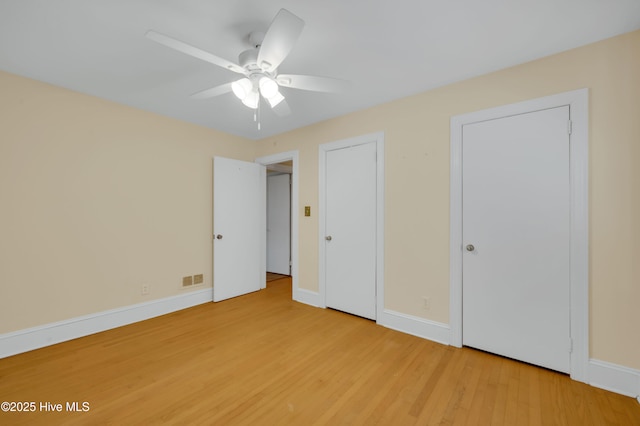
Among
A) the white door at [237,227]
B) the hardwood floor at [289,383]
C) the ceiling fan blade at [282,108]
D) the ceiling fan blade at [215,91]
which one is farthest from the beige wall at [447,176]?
the ceiling fan blade at [215,91]

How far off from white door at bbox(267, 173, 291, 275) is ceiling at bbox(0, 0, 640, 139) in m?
2.90

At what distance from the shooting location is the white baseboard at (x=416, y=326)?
2539 mm

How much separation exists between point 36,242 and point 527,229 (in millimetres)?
4347

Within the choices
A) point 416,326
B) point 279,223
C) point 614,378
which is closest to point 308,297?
point 416,326

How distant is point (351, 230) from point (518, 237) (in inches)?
64.4

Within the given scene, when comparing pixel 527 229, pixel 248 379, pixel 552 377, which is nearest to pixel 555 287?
pixel 527 229

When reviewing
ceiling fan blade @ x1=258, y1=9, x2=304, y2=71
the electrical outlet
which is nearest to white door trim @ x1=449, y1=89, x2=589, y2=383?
the electrical outlet

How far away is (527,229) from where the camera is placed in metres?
2.17

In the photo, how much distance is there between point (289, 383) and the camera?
1.95 meters

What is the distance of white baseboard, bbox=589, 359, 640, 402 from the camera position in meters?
1.78

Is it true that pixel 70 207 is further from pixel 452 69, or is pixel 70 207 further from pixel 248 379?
pixel 452 69

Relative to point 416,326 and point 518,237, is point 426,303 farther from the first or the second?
point 518,237

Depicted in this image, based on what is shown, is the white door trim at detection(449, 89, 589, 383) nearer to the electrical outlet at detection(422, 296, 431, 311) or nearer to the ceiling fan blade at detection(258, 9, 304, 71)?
the electrical outlet at detection(422, 296, 431, 311)

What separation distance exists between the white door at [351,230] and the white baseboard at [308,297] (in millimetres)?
151
